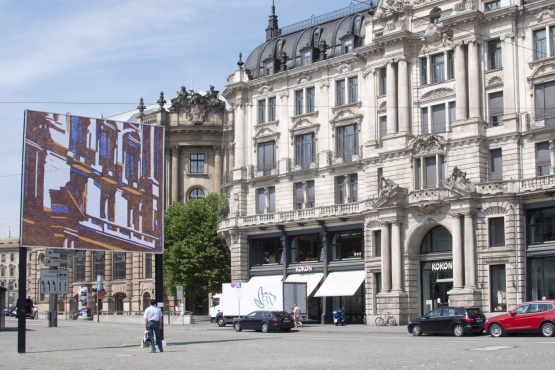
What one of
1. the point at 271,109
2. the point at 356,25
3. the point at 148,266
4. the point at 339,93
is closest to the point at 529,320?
the point at 339,93

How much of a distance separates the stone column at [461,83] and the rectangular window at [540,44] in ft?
15.8

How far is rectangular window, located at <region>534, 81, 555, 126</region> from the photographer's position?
159ft

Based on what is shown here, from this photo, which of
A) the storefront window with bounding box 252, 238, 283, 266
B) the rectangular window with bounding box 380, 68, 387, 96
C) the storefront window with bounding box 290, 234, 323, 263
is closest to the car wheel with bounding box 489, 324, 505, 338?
the rectangular window with bounding box 380, 68, 387, 96

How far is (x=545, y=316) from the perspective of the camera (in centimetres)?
3366

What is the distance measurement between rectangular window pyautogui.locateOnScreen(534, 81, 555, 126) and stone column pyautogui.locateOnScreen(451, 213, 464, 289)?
8.33 meters

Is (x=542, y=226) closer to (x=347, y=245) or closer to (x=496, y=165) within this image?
(x=496, y=165)

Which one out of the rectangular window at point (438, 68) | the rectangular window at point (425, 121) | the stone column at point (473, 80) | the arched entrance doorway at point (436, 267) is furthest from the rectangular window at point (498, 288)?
the rectangular window at point (438, 68)

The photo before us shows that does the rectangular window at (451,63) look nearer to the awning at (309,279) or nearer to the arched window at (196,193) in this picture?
the awning at (309,279)

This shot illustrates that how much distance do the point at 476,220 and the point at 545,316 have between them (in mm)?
16671

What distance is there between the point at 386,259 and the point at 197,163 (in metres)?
37.4

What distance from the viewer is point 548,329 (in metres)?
33.6

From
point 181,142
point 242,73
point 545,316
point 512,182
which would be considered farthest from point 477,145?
point 181,142

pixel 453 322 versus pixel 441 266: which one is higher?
pixel 441 266

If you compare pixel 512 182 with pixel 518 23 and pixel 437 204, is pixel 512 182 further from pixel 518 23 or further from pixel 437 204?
pixel 518 23
